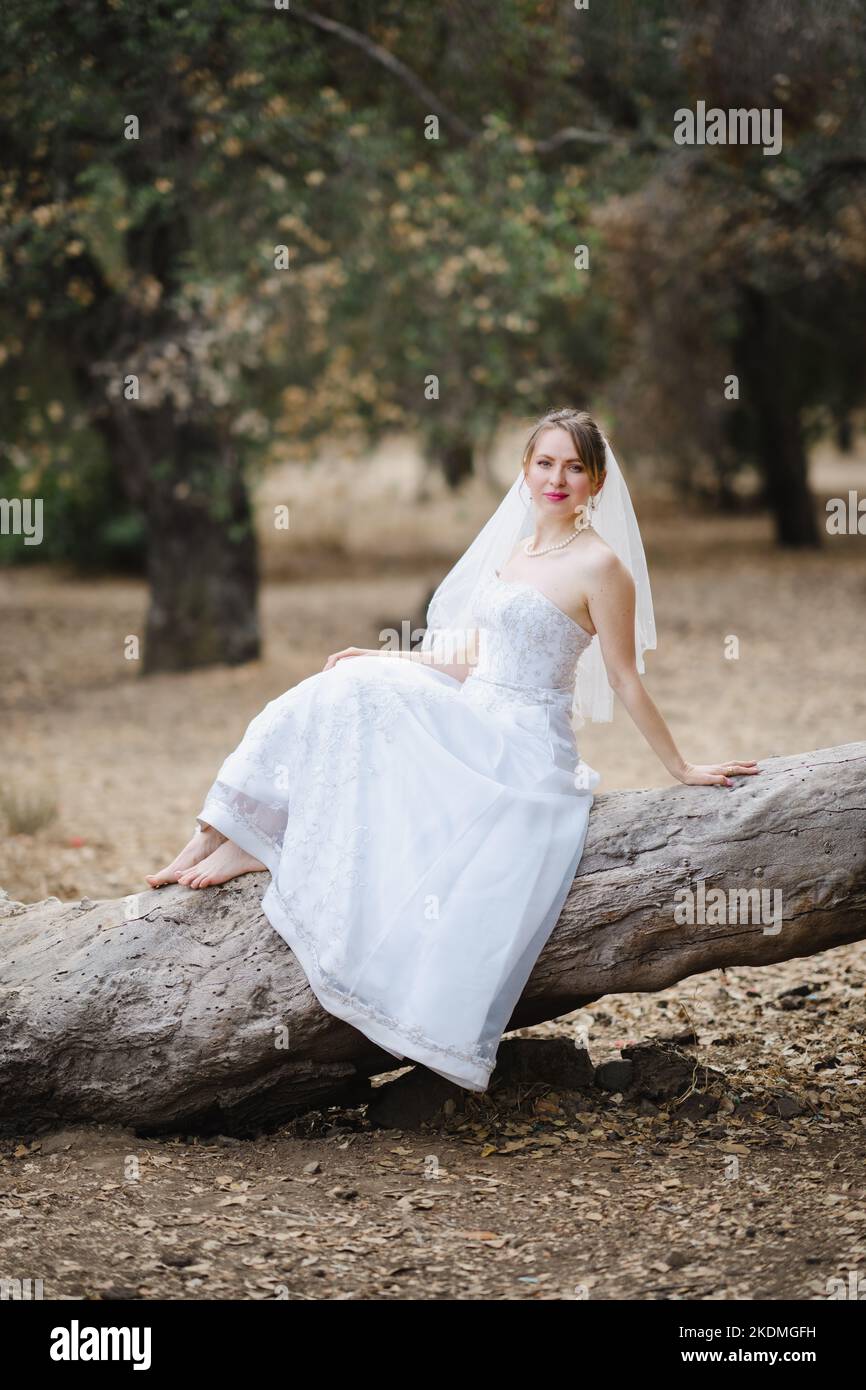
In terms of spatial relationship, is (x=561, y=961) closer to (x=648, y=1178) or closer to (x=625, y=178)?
(x=648, y=1178)

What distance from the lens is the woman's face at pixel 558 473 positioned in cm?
486

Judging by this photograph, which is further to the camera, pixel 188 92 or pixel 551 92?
pixel 551 92

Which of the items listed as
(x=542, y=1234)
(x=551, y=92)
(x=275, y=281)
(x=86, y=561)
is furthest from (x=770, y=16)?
(x=86, y=561)

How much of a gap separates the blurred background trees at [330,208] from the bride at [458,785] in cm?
432

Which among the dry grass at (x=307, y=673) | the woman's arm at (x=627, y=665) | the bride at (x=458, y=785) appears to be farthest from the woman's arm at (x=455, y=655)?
the dry grass at (x=307, y=673)

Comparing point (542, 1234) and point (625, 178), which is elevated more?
point (625, 178)

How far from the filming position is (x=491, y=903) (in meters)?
4.39

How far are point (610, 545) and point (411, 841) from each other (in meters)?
1.37

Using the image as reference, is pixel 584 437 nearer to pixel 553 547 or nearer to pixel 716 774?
pixel 553 547

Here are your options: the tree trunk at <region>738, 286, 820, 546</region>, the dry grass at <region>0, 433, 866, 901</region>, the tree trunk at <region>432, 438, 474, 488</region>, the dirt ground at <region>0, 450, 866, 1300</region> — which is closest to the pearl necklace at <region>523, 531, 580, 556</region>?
the dirt ground at <region>0, 450, 866, 1300</region>

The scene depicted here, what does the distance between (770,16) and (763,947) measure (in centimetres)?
892
